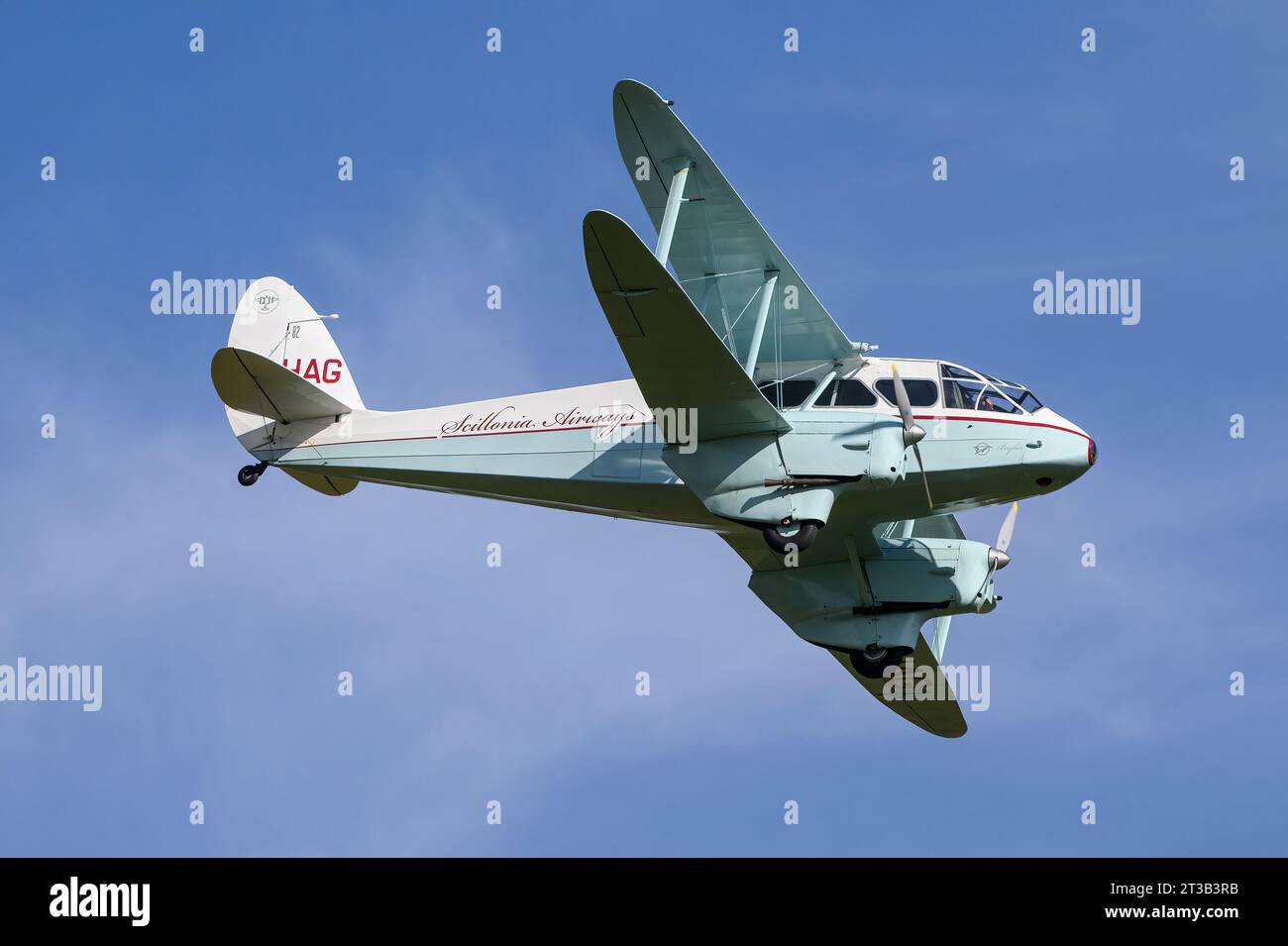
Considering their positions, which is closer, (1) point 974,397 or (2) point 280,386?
(1) point 974,397

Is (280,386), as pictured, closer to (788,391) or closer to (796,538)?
(788,391)

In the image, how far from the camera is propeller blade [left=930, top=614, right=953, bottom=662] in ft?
123

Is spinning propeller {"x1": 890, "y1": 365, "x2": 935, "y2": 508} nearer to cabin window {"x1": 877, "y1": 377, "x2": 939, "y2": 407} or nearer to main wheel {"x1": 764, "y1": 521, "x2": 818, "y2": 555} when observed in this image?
cabin window {"x1": 877, "y1": 377, "x2": 939, "y2": 407}

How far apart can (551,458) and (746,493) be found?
4.35 meters

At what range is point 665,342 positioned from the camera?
91.1 feet

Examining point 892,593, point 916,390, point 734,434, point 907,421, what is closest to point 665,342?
point 734,434

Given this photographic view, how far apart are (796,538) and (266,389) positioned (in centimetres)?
1140

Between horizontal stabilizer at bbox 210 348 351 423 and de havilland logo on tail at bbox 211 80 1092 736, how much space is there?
0.13 ft

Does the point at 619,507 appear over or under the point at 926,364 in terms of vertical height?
under

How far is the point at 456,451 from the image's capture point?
107 feet

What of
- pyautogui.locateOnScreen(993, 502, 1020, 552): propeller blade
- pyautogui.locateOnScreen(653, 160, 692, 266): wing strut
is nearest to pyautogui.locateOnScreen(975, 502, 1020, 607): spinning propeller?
pyautogui.locateOnScreen(993, 502, 1020, 552): propeller blade

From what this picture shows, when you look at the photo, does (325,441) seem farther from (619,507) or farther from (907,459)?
(907,459)

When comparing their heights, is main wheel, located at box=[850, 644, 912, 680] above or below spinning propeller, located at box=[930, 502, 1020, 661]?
below
